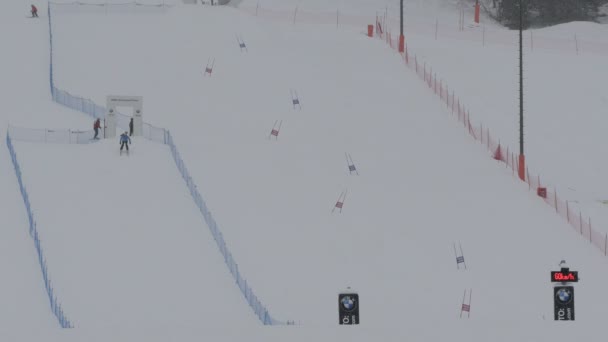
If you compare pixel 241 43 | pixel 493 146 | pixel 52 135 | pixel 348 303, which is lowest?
pixel 348 303

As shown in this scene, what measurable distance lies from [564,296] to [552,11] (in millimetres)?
72235

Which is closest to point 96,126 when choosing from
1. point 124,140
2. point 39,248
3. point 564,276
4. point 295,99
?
point 124,140

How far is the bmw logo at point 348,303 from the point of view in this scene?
52000 millimetres

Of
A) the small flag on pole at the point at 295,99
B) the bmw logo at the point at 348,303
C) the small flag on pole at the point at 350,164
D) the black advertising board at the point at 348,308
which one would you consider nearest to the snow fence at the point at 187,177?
the small flag on pole at the point at 350,164

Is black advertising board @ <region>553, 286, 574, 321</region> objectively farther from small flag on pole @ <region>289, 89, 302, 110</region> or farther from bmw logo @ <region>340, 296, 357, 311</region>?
small flag on pole @ <region>289, 89, 302, 110</region>

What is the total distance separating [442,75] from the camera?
9938cm

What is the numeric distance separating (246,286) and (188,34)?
37601 millimetres

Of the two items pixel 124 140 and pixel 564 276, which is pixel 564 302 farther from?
pixel 124 140

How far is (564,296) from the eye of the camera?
2030 inches

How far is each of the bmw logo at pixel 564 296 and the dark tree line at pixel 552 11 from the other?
232ft

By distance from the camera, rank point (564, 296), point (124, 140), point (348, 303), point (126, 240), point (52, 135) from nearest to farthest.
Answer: point (564, 296) → point (348, 303) → point (126, 240) → point (124, 140) → point (52, 135)

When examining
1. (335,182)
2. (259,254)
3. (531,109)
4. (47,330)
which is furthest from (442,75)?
(47,330)

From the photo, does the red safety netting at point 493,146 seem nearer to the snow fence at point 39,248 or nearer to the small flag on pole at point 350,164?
the small flag on pole at point 350,164

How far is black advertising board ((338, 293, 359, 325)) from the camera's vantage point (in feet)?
170
